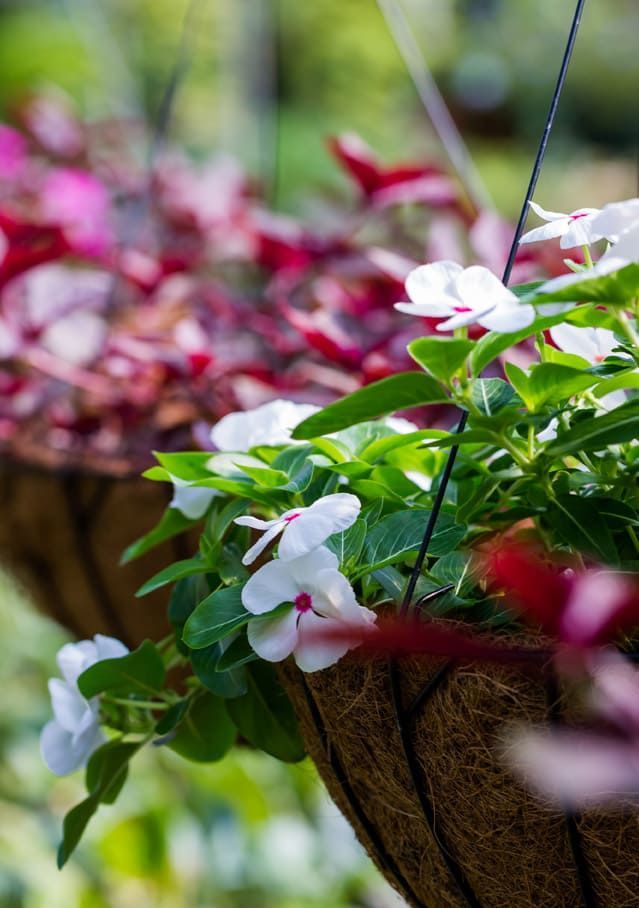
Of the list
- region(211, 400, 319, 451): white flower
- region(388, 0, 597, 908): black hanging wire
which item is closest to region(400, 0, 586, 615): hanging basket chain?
region(388, 0, 597, 908): black hanging wire

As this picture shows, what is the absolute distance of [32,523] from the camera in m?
0.80

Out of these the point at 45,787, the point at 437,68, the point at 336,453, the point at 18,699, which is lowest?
the point at 437,68

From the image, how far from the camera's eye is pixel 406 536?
39 cm

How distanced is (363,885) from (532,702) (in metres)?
1.25

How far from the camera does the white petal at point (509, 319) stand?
33 centimetres

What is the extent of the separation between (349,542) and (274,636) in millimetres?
43

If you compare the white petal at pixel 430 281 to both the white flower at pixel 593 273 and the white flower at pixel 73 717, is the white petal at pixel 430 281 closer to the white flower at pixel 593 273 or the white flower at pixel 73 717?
the white flower at pixel 593 273

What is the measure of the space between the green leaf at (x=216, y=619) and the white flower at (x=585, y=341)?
17 centimetres

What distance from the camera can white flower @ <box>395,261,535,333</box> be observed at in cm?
33

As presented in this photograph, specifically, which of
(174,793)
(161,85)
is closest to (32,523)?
(174,793)

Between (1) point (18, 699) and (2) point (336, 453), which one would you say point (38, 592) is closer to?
(2) point (336, 453)

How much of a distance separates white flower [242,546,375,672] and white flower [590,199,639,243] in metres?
0.14

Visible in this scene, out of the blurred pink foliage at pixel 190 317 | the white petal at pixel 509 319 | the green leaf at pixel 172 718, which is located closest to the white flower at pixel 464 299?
the white petal at pixel 509 319

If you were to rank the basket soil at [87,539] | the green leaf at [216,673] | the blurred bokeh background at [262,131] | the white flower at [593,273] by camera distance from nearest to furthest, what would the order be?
the white flower at [593,273]
the green leaf at [216,673]
the basket soil at [87,539]
the blurred bokeh background at [262,131]
